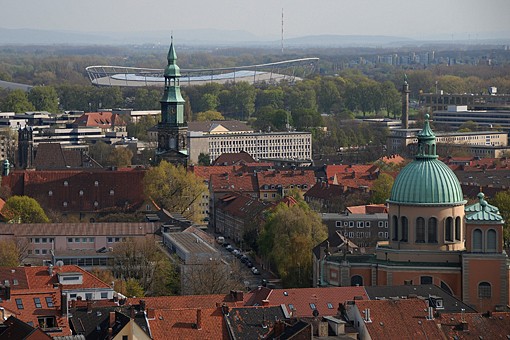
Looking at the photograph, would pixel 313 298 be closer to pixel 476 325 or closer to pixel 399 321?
pixel 399 321

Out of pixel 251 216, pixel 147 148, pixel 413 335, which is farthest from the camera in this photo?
pixel 147 148

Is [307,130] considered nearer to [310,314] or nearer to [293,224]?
[293,224]

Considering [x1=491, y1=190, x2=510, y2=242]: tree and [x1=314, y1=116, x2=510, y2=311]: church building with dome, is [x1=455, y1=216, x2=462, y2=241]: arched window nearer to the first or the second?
[x1=314, y1=116, x2=510, y2=311]: church building with dome

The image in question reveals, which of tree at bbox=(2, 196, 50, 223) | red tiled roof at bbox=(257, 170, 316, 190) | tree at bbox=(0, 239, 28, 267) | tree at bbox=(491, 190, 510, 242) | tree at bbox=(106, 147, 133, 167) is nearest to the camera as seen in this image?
tree at bbox=(0, 239, 28, 267)

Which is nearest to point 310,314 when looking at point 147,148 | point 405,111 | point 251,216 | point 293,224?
point 293,224

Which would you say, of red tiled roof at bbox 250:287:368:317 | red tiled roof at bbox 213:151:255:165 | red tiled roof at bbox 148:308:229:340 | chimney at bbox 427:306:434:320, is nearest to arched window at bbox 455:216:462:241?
red tiled roof at bbox 250:287:368:317

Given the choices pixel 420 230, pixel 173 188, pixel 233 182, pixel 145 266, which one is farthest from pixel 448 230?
pixel 233 182

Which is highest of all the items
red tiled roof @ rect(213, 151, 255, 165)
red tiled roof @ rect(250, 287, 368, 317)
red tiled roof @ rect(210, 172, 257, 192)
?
red tiled roof @ rect(250, 287, 368, 317)
